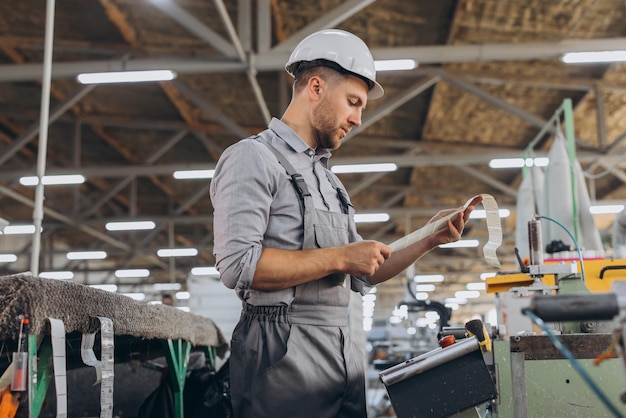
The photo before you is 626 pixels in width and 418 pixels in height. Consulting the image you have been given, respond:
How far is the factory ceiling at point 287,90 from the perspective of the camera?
290 inches

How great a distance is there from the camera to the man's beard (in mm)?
2047

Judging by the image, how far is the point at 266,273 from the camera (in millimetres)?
1782

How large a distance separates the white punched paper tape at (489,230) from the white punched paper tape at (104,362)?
0.84 meters

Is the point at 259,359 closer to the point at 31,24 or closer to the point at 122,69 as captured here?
the point at 122,69

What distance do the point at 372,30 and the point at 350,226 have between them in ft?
22.0

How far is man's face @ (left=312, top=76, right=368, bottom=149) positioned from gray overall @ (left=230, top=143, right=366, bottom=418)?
0.55 feet

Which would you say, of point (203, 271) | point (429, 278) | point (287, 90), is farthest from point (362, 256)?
point (429, 278)

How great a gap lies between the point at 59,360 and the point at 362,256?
798 mm

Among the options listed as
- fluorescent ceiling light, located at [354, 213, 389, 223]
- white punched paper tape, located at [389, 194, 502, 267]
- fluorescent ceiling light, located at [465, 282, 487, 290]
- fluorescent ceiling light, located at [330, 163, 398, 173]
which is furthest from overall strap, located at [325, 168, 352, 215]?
fluorescent ceiling light, located at [465, 282, 487, 290]

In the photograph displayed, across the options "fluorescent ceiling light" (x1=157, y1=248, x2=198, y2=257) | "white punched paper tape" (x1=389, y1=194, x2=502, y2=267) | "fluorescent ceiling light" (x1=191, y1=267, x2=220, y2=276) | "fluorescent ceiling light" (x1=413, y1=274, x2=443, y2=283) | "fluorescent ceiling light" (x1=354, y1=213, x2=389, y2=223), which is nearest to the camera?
"white punched paper tape" (x1=389, y1=194, x2=502, y2=267)

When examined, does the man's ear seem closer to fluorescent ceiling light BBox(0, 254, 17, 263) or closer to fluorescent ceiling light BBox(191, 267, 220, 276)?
fluorescent ceiling light BBox(0, 254, 17, 263)

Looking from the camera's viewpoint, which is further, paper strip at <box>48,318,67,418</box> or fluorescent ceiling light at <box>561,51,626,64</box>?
fluorescent ceiling light at <box>561,51,626,64</box>

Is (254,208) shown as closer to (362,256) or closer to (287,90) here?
(362,256)

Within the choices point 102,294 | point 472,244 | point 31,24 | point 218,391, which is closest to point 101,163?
point 31,24
